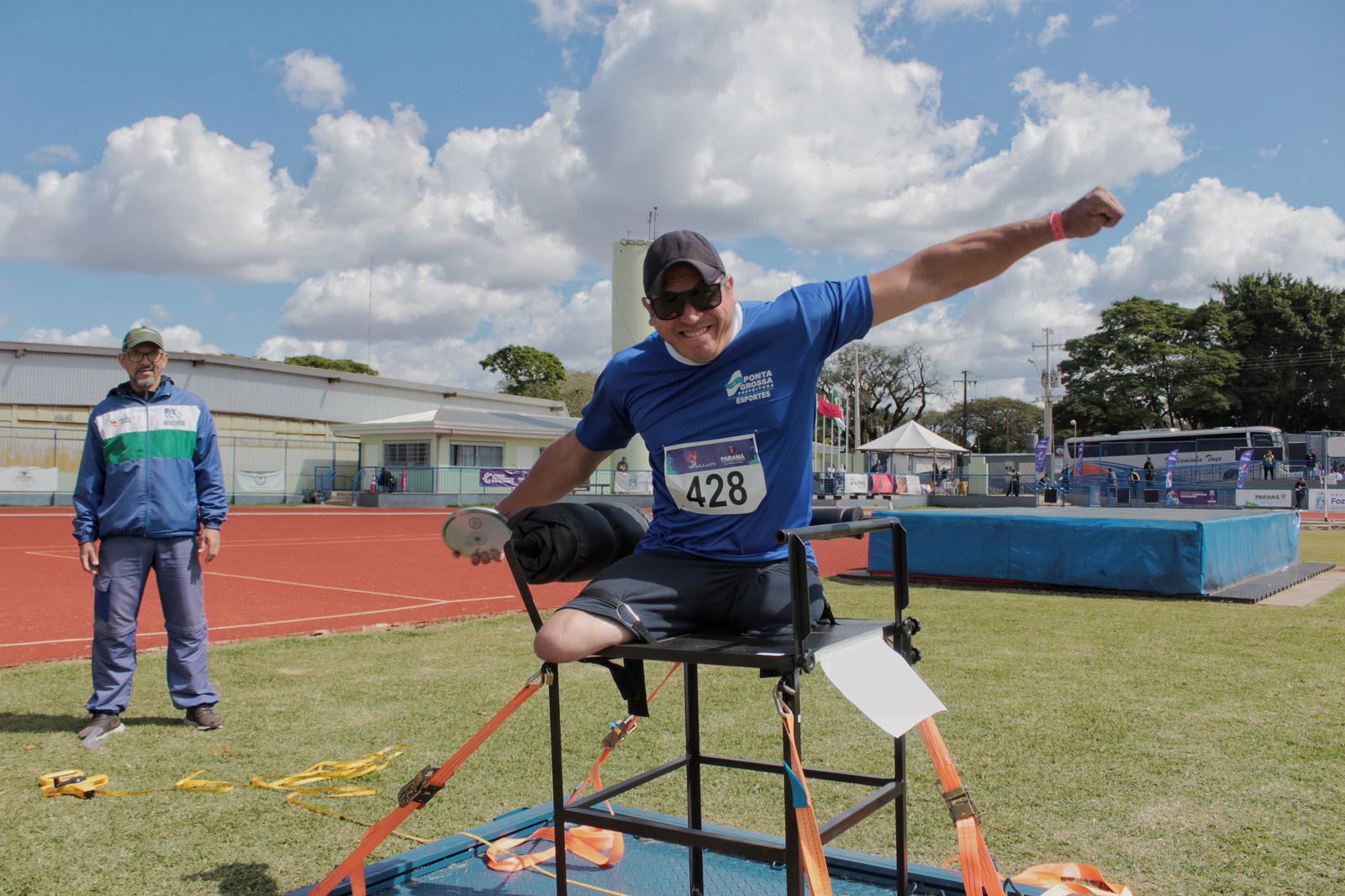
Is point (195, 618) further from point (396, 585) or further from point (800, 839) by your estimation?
point (396, 585)

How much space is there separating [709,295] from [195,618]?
401cm

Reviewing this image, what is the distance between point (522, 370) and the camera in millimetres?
80250

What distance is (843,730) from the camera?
16.3 feet

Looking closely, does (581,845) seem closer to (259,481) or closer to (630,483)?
(259,481)

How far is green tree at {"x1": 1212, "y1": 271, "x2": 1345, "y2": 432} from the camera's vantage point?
59.8 meters

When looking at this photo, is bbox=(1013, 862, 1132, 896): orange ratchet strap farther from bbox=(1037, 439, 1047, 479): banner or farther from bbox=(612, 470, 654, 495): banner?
bbox=(1037, 439, 1047, 479): banner

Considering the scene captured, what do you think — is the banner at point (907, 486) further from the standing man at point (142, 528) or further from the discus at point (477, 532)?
the discus at point (477, 532)

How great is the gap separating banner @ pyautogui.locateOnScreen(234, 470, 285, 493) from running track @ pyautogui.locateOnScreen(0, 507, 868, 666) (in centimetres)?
1447

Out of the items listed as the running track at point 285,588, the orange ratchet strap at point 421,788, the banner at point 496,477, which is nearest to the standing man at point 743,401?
the orange ratchet strap at point 421,788

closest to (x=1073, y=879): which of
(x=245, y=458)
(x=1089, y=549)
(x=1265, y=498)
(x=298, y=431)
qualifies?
(x=1089, y=549)

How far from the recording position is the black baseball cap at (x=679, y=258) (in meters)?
2.59

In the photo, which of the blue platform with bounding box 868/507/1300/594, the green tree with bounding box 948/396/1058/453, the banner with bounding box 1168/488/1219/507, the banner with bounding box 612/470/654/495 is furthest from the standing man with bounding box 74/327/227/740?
the green tree with bounding box 948/396/1058/453

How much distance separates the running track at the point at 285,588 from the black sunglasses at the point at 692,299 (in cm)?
643

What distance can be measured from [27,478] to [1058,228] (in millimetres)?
36219
